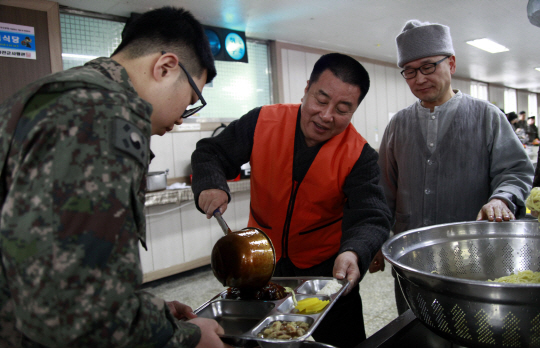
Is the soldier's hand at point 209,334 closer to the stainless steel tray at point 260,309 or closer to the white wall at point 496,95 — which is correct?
the stainless steel tray at point 260,309

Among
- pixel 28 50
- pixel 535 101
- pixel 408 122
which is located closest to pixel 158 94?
pixel 408 122

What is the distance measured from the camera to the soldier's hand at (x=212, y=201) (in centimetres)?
163

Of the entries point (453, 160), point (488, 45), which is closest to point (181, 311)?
point (453, 160)

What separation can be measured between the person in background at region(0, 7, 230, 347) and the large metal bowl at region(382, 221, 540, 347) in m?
0.60

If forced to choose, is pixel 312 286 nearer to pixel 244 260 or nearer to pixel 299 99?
pixel 244 260

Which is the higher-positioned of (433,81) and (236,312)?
(433,81)

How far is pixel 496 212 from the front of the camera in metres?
1.41

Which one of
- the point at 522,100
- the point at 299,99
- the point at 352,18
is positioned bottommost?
the point at 299,99

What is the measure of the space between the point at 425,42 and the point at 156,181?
2.99 metres

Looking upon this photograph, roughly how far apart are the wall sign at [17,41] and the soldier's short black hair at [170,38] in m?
3.07

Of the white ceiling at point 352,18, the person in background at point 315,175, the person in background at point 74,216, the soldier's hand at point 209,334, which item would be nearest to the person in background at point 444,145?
the person in background at point 315,175

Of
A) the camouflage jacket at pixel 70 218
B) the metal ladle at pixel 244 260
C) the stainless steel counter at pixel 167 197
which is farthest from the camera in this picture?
the stainless steel counter at pixel 167 197

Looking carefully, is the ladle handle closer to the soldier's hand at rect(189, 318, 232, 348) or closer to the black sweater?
the black sweater

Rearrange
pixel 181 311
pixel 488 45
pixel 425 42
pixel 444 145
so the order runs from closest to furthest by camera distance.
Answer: pixel 181 311 < pixel 425 42 < pixel 444 145 < pixel 488 45
